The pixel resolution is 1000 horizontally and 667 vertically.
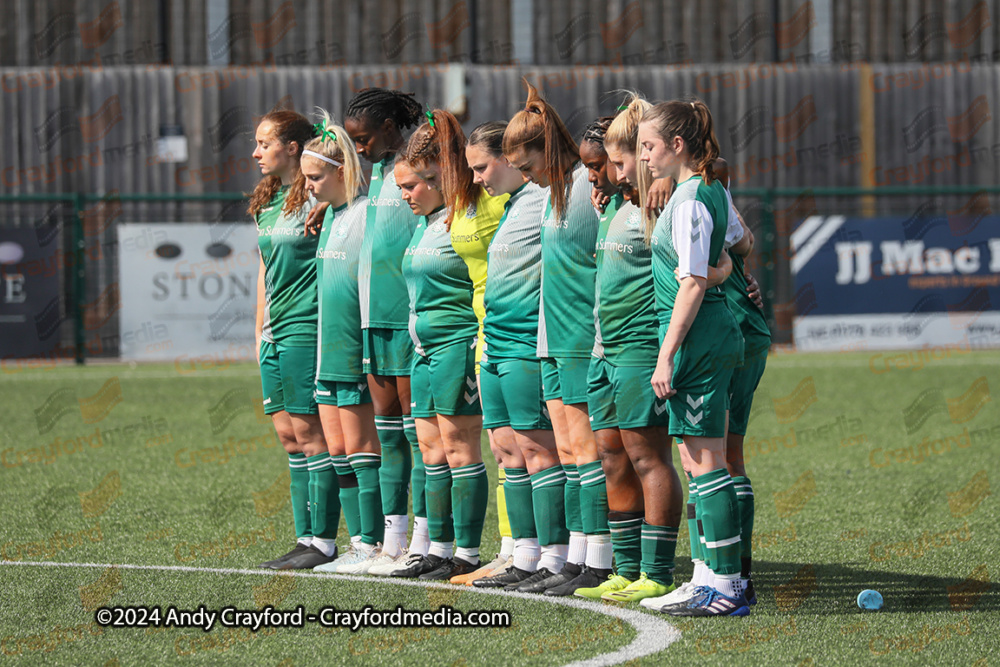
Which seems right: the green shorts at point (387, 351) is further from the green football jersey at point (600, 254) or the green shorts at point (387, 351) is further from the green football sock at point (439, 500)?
the green football jersey at point (600, 254)

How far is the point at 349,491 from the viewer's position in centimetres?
604

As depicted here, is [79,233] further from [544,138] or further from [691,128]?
[691,128]

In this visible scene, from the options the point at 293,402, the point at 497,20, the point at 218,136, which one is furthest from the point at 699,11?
the point at 293,402

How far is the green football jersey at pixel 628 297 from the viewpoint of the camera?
4938 mm

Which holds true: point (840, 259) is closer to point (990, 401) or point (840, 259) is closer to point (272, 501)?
point (990, 401)

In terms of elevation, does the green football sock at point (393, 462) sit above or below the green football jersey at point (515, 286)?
below

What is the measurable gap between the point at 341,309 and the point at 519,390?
103cm

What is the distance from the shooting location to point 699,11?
2248cm

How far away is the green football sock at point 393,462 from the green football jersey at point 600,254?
120 centimetres

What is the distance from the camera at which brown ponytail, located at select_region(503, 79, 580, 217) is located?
17.2 ft

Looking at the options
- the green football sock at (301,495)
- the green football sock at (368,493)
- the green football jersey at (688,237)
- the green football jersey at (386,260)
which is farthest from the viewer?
the green football sock at (301,495)

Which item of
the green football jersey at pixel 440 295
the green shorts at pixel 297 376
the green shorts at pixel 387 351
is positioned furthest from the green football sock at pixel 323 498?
the green football jersey at pixel 440 295

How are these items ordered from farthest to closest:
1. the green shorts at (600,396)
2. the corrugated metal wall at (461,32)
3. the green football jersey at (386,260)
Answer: the corrugated metal wall at (461,32) → the green football jersey at (386,260) → the green shorts at (600,396)

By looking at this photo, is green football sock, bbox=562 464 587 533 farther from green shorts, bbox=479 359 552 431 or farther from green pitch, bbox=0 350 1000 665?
green pitch, bbox=0 350 1000 665
